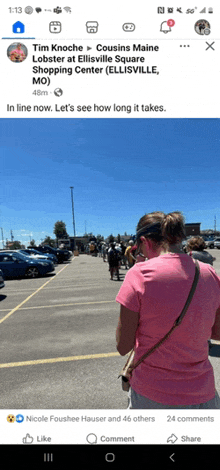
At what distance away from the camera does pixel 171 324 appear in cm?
111

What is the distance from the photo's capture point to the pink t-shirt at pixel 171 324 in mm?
1102

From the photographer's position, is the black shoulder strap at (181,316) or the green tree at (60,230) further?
the green tree at (60,230)

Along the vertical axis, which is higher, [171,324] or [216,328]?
[171,324]

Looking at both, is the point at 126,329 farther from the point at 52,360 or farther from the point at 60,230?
the point at 60,230

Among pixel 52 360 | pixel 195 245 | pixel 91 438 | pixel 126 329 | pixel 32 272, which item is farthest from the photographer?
pixel 32 272

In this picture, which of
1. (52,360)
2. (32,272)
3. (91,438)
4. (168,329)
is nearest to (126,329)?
(168,329)

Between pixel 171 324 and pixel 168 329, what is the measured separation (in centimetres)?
3
